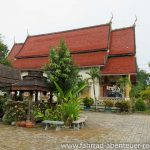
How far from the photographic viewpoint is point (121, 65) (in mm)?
28562

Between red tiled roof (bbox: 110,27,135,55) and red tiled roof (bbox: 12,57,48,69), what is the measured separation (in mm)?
7862

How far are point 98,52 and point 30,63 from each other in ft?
28.3

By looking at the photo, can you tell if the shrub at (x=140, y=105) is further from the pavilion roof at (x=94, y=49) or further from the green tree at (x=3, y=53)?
the green tree at (x=3, y=53)

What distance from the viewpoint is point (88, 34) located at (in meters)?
33.8

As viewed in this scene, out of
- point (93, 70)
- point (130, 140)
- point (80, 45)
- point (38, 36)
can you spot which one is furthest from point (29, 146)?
point (38, 36)

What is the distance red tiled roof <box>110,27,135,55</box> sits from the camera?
2997 cm

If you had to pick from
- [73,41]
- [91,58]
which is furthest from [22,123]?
[73,41]

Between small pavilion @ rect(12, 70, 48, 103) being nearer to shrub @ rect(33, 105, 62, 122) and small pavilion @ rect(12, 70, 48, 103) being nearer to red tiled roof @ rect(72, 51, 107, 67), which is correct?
shrub @ rect(33, 105, 62, 122)

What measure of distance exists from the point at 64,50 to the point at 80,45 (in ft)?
51.9

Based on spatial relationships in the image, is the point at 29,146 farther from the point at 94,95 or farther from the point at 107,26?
the point at 107,26

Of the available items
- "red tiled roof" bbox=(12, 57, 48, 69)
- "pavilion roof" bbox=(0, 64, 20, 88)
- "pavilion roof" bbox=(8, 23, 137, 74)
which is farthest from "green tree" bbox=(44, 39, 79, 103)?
"red tiled roof" bbox=(12, 57, 48, 69)

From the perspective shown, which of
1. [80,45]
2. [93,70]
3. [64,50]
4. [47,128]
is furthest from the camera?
[80,45]

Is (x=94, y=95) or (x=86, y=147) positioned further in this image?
(x=94, y=95)

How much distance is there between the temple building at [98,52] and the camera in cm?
2875
